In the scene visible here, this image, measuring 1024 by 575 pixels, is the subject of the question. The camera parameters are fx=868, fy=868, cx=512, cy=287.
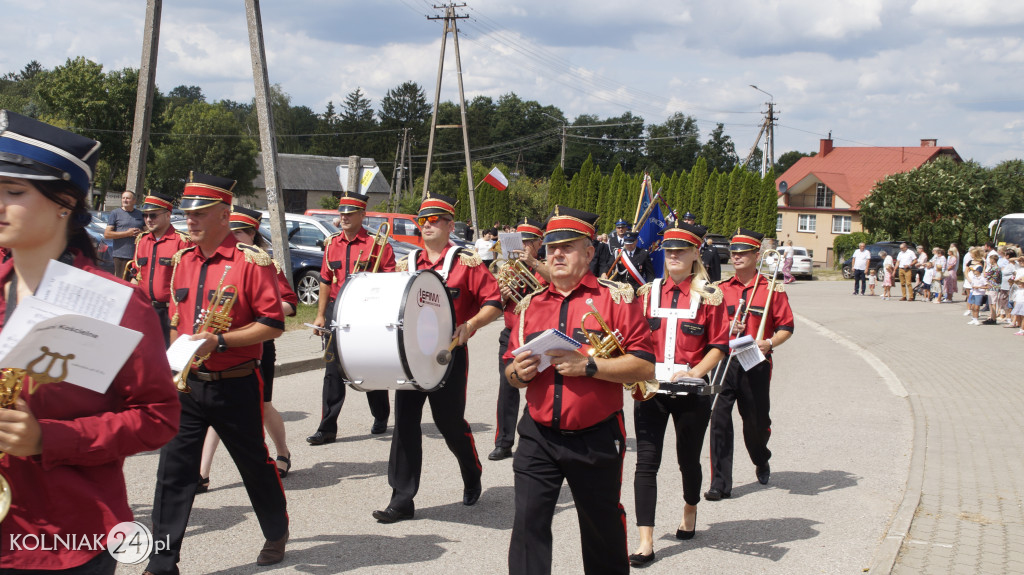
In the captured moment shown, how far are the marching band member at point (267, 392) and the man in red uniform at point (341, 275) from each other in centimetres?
71

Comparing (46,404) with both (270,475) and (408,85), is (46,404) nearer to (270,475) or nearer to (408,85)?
(270,475)

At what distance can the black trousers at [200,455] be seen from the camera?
4348mm

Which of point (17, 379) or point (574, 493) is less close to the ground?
point (17, 379)

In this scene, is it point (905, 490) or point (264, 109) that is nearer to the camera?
point (905, 490)

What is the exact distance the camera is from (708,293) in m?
5.38

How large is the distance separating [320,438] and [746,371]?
372cm

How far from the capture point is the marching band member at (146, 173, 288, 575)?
14.4 feet

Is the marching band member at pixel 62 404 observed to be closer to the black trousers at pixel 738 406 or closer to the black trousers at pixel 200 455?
the black trousers at pixel 200 455

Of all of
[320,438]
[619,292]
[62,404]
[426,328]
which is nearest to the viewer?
[62,404]

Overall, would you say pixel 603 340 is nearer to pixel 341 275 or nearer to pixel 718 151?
pixel 341 275

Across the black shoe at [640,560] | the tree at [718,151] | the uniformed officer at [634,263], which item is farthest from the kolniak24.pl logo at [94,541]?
the tree at [718,151]

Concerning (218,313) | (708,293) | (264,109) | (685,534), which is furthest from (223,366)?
(264,109)

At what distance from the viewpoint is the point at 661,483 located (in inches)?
267

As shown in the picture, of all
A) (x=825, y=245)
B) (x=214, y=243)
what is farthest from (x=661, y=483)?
(x=825, y=245)
